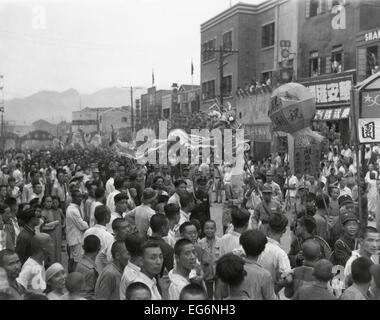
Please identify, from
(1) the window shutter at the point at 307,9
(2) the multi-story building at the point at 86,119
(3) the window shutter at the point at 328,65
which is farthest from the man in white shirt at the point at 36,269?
(2) the multi-story building at the point at 86,119

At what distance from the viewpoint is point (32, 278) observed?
15.1 feet

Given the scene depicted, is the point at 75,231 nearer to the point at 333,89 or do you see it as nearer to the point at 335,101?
the point at 335,101

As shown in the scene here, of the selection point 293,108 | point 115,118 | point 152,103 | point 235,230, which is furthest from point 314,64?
point 115,118

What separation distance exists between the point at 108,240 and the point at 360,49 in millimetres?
16871

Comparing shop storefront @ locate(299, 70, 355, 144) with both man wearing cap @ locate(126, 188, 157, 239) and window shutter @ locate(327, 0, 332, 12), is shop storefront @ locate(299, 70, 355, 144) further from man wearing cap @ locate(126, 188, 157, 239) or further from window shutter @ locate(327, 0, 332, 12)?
man wearing cap @ locate(126, 188, 157, 239)

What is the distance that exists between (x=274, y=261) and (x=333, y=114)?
56.8ft

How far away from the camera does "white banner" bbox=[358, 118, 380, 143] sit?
7000 mm

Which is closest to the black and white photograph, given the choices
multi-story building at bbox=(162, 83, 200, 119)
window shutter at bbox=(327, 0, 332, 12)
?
window shutter at bbox=(327, 0, 332, 12)

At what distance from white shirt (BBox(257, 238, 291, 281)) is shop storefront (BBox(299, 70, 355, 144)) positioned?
15.3m

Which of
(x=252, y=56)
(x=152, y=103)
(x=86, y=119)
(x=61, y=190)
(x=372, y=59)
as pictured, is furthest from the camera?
(x=86, y=119)

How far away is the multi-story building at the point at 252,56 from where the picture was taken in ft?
83.6

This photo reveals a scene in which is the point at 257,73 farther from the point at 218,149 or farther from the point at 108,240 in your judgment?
the point at 108,240

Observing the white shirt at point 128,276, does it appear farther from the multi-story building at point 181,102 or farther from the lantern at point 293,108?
the multi-story building at point 181,102
